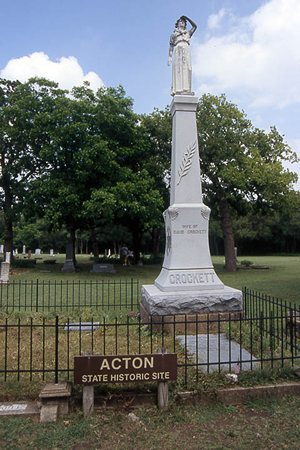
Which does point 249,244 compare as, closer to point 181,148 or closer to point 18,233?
point 18,233

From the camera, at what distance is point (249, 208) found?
26.1 m

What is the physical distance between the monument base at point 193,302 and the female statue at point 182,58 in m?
4.59

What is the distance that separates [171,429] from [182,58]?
26.2ft

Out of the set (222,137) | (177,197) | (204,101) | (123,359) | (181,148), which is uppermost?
(204,101)

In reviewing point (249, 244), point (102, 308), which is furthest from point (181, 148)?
point (249, 244)

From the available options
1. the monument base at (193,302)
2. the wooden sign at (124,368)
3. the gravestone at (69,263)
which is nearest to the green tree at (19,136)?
the gravestone at (69,263)

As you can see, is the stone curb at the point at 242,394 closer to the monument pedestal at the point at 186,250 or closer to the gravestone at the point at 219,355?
the gravestone at the point at 219,355

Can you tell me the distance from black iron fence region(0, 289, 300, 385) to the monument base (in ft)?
0.48

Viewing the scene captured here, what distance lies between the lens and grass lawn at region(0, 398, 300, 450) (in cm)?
377

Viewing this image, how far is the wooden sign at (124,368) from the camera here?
438cm

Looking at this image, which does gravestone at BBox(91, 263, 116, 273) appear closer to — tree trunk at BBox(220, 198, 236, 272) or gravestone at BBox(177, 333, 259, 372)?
tree trunk at BBox(220, 198, 236, 272)

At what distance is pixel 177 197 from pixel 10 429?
579 centimetres

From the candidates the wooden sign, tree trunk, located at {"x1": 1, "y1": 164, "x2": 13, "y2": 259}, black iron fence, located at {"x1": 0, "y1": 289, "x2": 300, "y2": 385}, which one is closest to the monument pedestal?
black iron fence, located at {"x1": 0, "y1": 289, "x2": 300, "y2": 385}

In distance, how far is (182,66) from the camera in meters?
9.34
